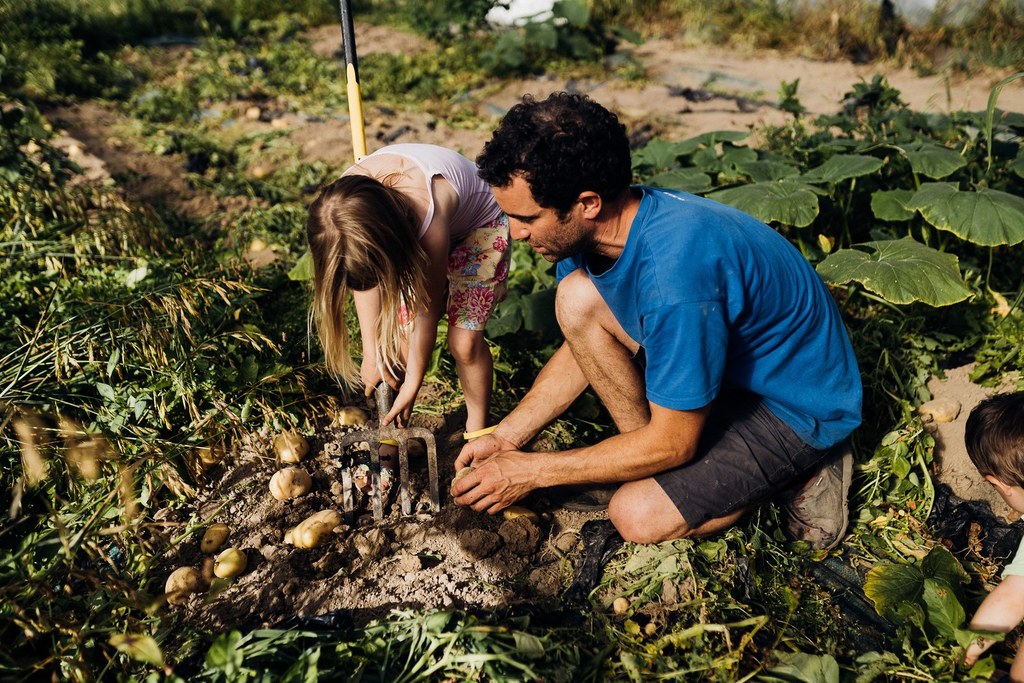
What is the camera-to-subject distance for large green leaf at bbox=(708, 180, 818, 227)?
2.86 metres

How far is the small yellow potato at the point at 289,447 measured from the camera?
271 cm

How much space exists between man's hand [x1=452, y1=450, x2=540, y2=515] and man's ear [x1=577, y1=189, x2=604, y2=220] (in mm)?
777

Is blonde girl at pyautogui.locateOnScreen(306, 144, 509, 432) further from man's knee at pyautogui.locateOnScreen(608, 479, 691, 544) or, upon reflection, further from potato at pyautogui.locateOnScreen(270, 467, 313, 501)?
man's knee at pyautogui.locateOnScreen(608, 479, 691, 544)

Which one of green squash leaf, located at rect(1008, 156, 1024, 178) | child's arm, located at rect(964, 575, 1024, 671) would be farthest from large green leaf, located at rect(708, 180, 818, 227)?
child's arm, located at rect(964, 575, 1024, 671)

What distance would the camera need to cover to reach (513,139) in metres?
1.96

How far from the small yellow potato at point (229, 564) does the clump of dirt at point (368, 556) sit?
0.04 m

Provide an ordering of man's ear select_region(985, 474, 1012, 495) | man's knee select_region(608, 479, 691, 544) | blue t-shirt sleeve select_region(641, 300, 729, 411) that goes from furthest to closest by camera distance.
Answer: man's knee select_region(608, 479, 691, 544) → man's ear select_region(985, 474, 1012, 495) → blue t-shirt sleeve select_region(641, 300, 729, 411)

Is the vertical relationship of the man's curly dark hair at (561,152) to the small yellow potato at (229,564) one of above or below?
above

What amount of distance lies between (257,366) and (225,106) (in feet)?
14.1

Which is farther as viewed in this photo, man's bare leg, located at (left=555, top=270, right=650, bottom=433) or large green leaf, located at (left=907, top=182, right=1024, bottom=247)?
large green leaf, located at (left=907, top=182, right=1024, bottom=247)

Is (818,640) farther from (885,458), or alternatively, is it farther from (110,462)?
(110,462)

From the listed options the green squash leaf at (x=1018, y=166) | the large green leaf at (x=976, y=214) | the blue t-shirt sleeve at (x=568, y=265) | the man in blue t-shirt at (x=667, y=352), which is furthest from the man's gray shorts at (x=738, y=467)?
the green squash leaf at (x=1018, y=166)

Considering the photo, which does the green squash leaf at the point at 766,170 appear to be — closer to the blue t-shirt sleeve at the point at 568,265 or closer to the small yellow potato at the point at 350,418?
the blue t-shirt sleeve at the point at 568,265

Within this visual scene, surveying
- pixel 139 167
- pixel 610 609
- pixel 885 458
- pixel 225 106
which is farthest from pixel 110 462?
pixel 225 106
